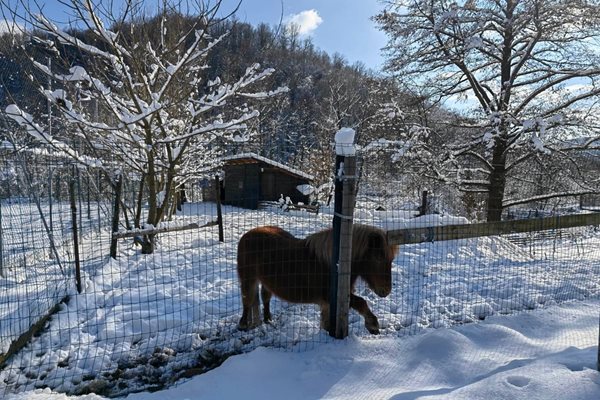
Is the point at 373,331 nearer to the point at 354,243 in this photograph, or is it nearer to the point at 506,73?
the point at 354,243

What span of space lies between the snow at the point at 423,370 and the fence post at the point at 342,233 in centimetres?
24

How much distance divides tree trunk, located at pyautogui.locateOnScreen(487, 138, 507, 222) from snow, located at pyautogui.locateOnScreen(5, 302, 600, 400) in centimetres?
678

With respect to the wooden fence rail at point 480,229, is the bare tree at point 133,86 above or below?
above

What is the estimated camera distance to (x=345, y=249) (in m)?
3.46

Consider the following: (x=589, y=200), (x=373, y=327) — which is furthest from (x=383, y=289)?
(x=589, y=200)

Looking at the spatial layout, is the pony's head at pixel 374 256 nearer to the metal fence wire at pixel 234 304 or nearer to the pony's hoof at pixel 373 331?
the metal fence wire at pixel 234 304

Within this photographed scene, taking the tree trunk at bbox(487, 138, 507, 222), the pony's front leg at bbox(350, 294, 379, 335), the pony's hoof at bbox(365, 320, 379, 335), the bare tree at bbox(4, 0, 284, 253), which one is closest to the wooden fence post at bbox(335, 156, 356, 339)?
the pony's front leg at bbox(350, 294, 379, 335)

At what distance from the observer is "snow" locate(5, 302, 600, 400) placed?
99.0 inches

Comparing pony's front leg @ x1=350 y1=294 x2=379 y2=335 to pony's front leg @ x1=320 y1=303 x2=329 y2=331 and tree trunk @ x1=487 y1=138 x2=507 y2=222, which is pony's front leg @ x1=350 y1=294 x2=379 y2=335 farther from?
tree trunk @ x1=487 y1=138 x2=507 y2=222

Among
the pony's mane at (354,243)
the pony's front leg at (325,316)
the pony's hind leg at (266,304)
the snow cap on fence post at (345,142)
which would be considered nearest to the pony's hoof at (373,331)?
the pony's front leg at (325,316)

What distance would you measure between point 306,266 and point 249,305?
81 cm

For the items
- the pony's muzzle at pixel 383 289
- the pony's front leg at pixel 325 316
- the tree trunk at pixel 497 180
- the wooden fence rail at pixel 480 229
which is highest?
the tree trunk at pixel 497 180

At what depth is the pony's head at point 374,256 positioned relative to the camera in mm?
3605

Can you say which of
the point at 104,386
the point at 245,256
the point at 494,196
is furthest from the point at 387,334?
Result: the point at 494,196
